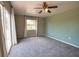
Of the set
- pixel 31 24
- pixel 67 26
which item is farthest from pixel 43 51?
pixel 31 24

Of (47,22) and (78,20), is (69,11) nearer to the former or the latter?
(78,20)

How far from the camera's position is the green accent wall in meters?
5.16

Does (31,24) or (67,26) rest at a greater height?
(31,24)

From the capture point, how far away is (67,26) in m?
5.87

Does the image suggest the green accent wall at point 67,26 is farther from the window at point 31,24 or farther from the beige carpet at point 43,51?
the window at point 31,24

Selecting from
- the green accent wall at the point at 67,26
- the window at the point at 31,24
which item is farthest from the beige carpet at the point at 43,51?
the window at the point at 31,24

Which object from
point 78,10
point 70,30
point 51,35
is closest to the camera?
point 78,10

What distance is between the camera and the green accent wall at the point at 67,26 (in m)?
5.16

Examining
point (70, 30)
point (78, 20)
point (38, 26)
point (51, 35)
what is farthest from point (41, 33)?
point (78, 20)

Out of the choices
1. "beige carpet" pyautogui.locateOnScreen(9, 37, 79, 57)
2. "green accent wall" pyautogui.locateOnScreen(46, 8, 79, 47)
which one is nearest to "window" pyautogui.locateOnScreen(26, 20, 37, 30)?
"green accent wall" pyautogui.locateOnScreen(46, 8, 79, 47)

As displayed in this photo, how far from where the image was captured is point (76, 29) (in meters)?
5.09

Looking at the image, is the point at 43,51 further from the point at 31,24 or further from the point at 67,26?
the point at 31,24

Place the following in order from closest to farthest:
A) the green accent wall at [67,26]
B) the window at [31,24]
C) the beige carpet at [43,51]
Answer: the beige carpet at [43,51] < the green accent wall at [67,26] < the window at [31,24]

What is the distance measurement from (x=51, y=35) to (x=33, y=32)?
177 centimetres
